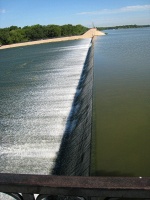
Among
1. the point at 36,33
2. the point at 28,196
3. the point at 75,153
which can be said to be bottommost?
the point at 75,153

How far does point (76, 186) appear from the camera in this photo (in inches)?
43.7

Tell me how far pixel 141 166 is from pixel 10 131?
4.70 m

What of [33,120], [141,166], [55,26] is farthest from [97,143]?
[55,26]

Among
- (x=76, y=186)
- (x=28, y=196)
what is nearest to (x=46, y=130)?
(x=28, y=196)

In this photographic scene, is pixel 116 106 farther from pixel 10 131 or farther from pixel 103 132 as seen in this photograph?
pixel 10 131

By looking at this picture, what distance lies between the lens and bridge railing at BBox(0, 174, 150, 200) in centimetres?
107

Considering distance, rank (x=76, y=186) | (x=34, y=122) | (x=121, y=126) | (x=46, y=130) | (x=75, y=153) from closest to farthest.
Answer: (x=76, y=186)
(x=75, y=153)
(x=121, y=126)
(x=46, y=130)
(x=34, y=122)

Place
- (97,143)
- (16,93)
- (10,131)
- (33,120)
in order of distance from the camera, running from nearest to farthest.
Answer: (97,143), (10,131), (33,120), (16,93)

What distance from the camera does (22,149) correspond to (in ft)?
22.6

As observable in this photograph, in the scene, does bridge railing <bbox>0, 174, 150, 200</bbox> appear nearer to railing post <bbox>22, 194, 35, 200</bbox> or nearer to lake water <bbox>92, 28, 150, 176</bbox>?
railing post <bbox>22, 194, 35, 200</bbox>

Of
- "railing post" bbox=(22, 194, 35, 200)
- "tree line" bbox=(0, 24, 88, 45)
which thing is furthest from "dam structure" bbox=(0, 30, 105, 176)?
"tree line" bbox=(0, 24, 88, 45)

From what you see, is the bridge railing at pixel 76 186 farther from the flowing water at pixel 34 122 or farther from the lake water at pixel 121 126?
the flowing water at pixel 34 122

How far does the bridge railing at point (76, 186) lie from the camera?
107 cm

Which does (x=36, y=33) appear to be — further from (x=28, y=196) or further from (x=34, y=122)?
(x=28, y=196)
